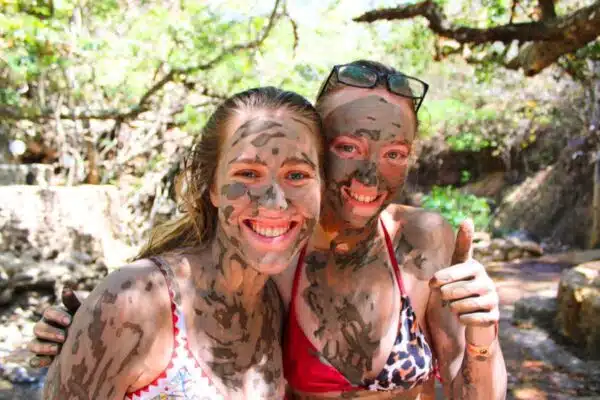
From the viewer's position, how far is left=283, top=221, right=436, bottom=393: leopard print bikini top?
5.69 feet

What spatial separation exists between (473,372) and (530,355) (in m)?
4.49

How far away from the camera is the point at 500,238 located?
12.1m

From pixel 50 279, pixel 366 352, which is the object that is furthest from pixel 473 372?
pixel 50 279

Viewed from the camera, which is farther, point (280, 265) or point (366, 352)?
point (366, 352)

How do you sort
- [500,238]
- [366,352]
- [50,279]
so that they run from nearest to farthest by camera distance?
[366,352], [50,279], [500,238]

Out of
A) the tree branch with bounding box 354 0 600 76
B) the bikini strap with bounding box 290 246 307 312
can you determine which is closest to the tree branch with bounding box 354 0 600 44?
the tree branch with bounding box 354 0 600 76

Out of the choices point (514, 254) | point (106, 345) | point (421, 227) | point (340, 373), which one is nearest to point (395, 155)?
point (421, 227)

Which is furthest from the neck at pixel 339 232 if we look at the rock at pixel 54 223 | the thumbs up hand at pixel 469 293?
the rock at pixel 54 223

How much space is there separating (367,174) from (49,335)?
3.11 feet

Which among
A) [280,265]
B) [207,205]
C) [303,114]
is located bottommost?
[280,265]

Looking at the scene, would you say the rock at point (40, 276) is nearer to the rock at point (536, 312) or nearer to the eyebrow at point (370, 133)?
the rock at point (536, 312)

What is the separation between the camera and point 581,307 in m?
5.43

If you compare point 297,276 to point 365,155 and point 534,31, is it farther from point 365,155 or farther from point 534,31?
point 534,31

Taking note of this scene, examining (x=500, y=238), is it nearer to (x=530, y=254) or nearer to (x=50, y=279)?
(x=530, y=254)
